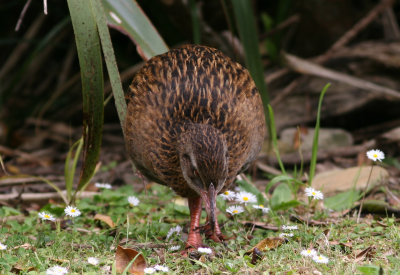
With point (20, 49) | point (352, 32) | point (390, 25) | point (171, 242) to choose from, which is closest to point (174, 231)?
point (171, 242)

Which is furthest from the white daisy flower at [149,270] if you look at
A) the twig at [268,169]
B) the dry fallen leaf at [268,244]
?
the twig at [268,169]

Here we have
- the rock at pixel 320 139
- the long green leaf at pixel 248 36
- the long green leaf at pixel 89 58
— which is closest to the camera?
the long green leaf at pixel 89 58

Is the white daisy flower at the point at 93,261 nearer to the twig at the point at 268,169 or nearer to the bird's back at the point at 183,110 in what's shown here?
the bird's back at the point at 183,110

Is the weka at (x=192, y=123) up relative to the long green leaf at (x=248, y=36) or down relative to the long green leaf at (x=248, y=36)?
down

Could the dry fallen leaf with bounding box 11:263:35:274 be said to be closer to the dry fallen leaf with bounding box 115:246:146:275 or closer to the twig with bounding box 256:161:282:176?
the dry fallen leaf with bounding box 115:246:146:275

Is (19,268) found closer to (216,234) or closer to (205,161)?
(205,161)

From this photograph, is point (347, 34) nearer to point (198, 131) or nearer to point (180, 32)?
point (180, 32)

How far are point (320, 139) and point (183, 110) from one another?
318cm

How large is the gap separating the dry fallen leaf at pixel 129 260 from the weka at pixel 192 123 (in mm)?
558

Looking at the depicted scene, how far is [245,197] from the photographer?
4289mm

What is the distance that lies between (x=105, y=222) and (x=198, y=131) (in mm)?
1223

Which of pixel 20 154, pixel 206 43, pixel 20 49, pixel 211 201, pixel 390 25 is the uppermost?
pixel 390 25

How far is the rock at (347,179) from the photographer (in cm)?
481

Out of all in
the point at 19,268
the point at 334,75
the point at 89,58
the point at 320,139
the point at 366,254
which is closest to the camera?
the point at 19,268
